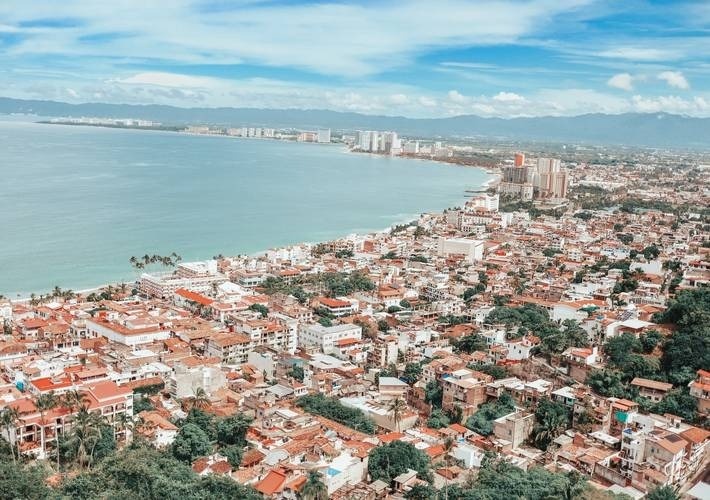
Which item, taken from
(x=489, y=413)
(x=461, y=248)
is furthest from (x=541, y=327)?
(x=461, y=248)

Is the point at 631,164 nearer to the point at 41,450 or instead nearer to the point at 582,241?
the point at 582,241

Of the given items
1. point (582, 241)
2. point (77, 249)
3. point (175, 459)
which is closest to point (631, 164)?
point (582, 241)

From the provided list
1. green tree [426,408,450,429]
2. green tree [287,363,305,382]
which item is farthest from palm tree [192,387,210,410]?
green tree [426,408,450,429]

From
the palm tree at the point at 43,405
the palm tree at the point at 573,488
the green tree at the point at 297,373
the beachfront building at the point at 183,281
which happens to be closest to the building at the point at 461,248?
the beachfront building at the point at 183,281

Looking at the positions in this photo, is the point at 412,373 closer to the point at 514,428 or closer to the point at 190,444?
the point at 514,428

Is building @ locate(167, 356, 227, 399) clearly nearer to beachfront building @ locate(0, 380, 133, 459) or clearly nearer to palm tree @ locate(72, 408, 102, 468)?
beachfront building @ locate(0, 380, 133, 459)

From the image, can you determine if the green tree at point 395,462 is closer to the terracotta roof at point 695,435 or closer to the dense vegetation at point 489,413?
the dense vegetation at point 489,413

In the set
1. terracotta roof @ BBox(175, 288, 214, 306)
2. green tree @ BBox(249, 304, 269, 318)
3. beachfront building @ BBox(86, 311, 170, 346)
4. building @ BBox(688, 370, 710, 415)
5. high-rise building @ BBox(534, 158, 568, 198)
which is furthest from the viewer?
high-rise building @ BBox(534, 158, 568, 198)
